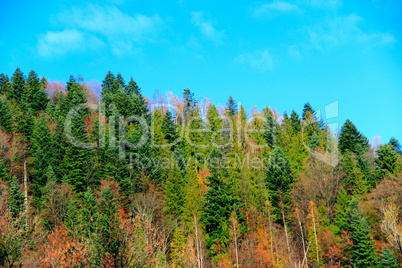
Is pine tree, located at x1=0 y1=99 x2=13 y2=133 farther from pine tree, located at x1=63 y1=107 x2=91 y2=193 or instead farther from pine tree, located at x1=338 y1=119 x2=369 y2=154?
pine tree, located at x1=338 y1=119 x2=369 y2=154

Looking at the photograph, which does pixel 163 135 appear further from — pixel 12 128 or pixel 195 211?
pixel 12 128

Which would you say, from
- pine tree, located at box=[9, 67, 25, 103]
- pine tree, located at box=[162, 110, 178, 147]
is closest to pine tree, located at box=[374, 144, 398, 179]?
pine tree, located at box=[162, 110, 178, 147]

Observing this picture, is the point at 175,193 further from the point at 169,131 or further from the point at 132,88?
the point at 132,88

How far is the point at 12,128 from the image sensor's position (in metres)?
48.8

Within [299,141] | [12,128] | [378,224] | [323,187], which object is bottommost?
[378,224]

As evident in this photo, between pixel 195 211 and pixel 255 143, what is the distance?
898 inches

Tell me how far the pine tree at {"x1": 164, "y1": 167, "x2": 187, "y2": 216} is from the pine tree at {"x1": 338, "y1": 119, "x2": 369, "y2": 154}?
28.7 meters

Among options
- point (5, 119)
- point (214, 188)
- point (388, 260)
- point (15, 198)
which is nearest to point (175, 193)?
point (214, 188)

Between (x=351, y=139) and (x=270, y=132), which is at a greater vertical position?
(x=270, y=132)

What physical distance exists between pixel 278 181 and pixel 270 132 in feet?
64.3

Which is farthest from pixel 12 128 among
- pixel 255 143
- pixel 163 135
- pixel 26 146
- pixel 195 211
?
pixel 255 143

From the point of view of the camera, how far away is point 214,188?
Answer: 36125 mm

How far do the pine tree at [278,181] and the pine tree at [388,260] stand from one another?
12475 mm

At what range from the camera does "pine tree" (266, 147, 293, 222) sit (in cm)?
3950
